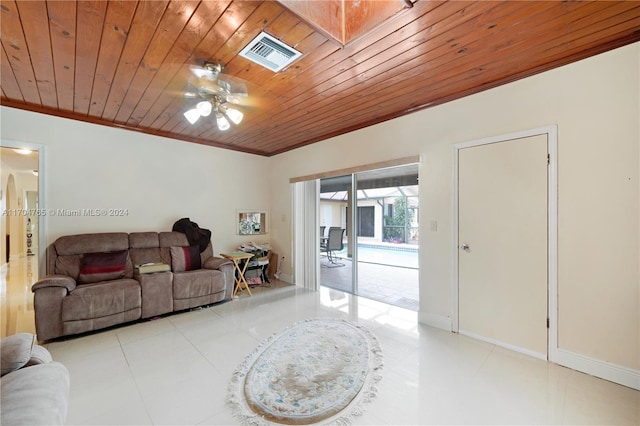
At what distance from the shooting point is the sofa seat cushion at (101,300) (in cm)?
259

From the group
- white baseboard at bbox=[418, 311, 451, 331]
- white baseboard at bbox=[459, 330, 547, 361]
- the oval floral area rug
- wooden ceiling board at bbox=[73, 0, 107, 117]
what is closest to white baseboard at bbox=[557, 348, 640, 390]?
white baseboard at bbox=[459, 330, 547, 361]

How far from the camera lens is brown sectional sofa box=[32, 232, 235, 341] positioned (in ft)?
8.38

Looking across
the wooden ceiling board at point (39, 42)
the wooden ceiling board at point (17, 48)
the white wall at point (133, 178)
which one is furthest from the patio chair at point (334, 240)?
the wooden ceiling board at point (17, 48)

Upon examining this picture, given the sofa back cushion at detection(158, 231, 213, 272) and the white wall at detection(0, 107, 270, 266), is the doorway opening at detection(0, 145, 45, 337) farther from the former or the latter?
the sofa back cushion at detection(158, 231, 213, 272)

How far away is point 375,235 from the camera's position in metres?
8.77

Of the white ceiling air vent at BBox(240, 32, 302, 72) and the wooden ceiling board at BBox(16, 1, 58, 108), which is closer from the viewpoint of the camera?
the wooden ceiling board at BBox(16, 1, 58, 108)

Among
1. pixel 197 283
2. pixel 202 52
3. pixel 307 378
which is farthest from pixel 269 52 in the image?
pixel 197 283

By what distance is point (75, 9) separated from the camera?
5.16 ft

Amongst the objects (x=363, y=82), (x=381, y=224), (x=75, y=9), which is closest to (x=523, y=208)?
(x=363, y=82)

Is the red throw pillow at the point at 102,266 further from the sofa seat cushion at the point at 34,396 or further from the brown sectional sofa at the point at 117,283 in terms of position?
the sofa seat cushion at the point at 34,396

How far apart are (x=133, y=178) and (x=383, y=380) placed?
401 cm

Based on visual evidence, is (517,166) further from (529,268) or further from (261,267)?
(261,267)

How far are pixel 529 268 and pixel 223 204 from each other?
4283mm

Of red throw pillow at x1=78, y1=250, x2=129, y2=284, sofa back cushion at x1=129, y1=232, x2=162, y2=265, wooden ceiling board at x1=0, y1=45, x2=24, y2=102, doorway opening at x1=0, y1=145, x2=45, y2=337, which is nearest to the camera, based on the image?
wooden ceiling board at x1=0, y1=45, x2=24, y2=102
